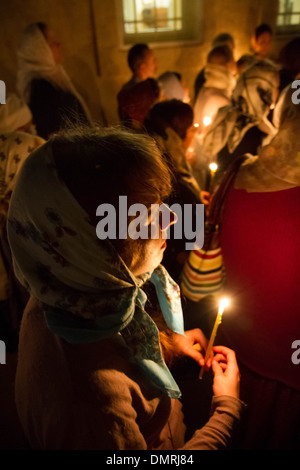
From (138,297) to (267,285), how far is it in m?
0.83

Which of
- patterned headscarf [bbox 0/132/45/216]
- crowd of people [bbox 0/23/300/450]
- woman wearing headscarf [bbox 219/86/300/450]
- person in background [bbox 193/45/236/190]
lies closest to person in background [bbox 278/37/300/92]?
person in background [bbox 193/45/236/190]

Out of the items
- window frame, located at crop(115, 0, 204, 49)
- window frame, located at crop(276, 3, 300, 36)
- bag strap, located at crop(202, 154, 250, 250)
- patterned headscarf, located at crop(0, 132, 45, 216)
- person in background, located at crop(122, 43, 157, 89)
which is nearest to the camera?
bag strap, located at crop(202, 154, 250, 250)

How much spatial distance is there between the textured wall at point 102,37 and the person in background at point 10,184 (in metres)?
3.90

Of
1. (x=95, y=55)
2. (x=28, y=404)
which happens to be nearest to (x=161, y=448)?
(x=28, y=404)

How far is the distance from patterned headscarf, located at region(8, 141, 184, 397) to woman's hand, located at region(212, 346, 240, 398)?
0.68 metres

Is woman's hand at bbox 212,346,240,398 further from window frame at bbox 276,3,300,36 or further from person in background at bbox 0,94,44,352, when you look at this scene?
window frame at bbox 276,3,300,36

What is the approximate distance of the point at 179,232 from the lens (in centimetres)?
221

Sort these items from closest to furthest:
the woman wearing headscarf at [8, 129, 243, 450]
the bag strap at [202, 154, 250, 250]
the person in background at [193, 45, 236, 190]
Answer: the woman wearing headscarf at [8, 129, 243, 450] < the bag strap at [202, 154, 250, 250] < the person in background at [193, 45, 236, 190]

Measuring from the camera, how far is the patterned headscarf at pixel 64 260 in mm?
873

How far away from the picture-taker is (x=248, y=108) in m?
3.08

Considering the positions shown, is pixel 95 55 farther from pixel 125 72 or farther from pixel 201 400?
pixel 201 400

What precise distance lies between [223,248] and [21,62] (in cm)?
441

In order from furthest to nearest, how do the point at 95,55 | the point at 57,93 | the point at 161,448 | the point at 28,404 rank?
the point at 95,55 → the point at 57,93 → the point at 161,448 → the point at 28,404

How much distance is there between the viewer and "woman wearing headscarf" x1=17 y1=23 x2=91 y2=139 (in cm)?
409
